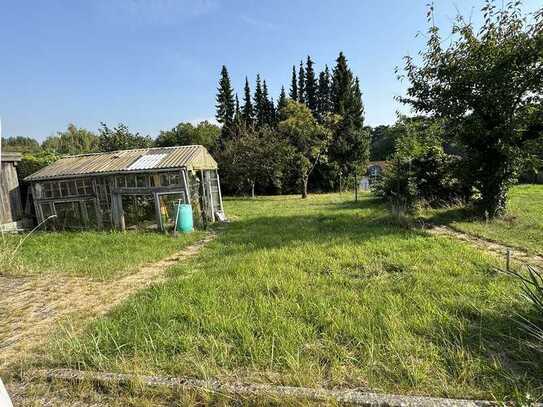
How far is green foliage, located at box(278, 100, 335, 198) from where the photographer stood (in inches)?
792

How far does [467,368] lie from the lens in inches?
94.7

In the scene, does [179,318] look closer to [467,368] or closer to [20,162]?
[467,368]

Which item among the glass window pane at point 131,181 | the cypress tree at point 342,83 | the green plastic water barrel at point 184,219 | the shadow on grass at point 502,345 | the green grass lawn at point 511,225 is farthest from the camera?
the cypress tree at point 342,83

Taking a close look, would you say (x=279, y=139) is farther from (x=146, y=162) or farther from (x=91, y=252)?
(x=91, y=252)

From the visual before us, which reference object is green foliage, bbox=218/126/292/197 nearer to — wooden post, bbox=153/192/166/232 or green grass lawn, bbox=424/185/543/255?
wooden post, bbox=153/192/166/232

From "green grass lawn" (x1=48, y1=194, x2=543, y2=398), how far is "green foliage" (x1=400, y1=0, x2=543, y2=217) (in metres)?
4.53

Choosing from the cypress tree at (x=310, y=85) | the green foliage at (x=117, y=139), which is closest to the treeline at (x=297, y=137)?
the cypress tree at (x=310, y=85)

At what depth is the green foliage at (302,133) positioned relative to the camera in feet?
66.0

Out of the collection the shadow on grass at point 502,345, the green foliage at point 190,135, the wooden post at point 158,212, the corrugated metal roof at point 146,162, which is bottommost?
the shadow on grass at point 502,345

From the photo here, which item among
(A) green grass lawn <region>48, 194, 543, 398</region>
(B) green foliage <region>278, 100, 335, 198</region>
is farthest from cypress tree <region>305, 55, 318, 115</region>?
(A) green grass lawn <region>48, 194, 543, 398</region>

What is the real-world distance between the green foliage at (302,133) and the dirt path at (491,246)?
43.8ft

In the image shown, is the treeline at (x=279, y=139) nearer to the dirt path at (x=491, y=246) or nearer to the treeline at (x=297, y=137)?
the treeline at (x=297, y=137)

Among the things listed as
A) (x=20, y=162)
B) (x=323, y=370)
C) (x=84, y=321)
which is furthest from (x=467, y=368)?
(x=20, y=162)

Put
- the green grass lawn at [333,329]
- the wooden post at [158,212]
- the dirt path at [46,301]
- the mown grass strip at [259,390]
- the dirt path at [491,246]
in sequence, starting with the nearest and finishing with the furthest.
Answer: the mown grass strip at [259,390] → the green grass lawn at [333,329] → the dirt path at [46,301] → the dirt path at [491,246] → the wooden post at [158,212]
